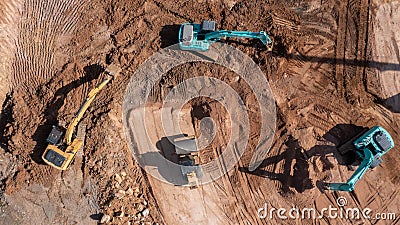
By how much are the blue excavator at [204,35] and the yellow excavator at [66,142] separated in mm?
4492

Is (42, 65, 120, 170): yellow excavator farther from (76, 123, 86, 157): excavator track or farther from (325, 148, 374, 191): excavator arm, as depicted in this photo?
(325, 148, 374, 191): excavator arm

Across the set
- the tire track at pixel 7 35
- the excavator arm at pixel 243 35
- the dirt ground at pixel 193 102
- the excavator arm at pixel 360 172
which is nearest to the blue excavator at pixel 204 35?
the excavator arm at pixel 243 35

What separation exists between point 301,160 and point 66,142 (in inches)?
440

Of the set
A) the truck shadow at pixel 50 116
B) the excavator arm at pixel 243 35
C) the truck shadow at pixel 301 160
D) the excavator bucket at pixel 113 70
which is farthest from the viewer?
the excavator bucket at pixel 113 70

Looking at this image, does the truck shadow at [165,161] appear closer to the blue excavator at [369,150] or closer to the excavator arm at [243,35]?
the excavator arm at [243,35]

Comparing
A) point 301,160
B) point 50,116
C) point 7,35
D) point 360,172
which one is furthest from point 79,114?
point 360,172

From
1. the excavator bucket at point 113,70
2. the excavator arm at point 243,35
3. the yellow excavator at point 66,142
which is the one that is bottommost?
the yellow excavator at point 66,142

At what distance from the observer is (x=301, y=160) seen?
18.9 m

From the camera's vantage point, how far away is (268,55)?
64.4ft

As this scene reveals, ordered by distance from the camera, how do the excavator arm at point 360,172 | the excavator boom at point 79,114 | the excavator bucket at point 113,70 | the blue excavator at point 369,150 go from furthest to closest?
the excavator bucket at point 113,70
the excavator boom at point 79,114
the blue excavator at point 369,150
the excavator arm at point 360,172

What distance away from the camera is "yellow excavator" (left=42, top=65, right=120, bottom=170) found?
18.4 m

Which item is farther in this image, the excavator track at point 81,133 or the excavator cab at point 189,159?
the excavator track at point 81,133

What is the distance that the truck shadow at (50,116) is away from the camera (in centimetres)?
1919

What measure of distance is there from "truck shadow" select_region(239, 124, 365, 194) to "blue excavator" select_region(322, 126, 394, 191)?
669mm
